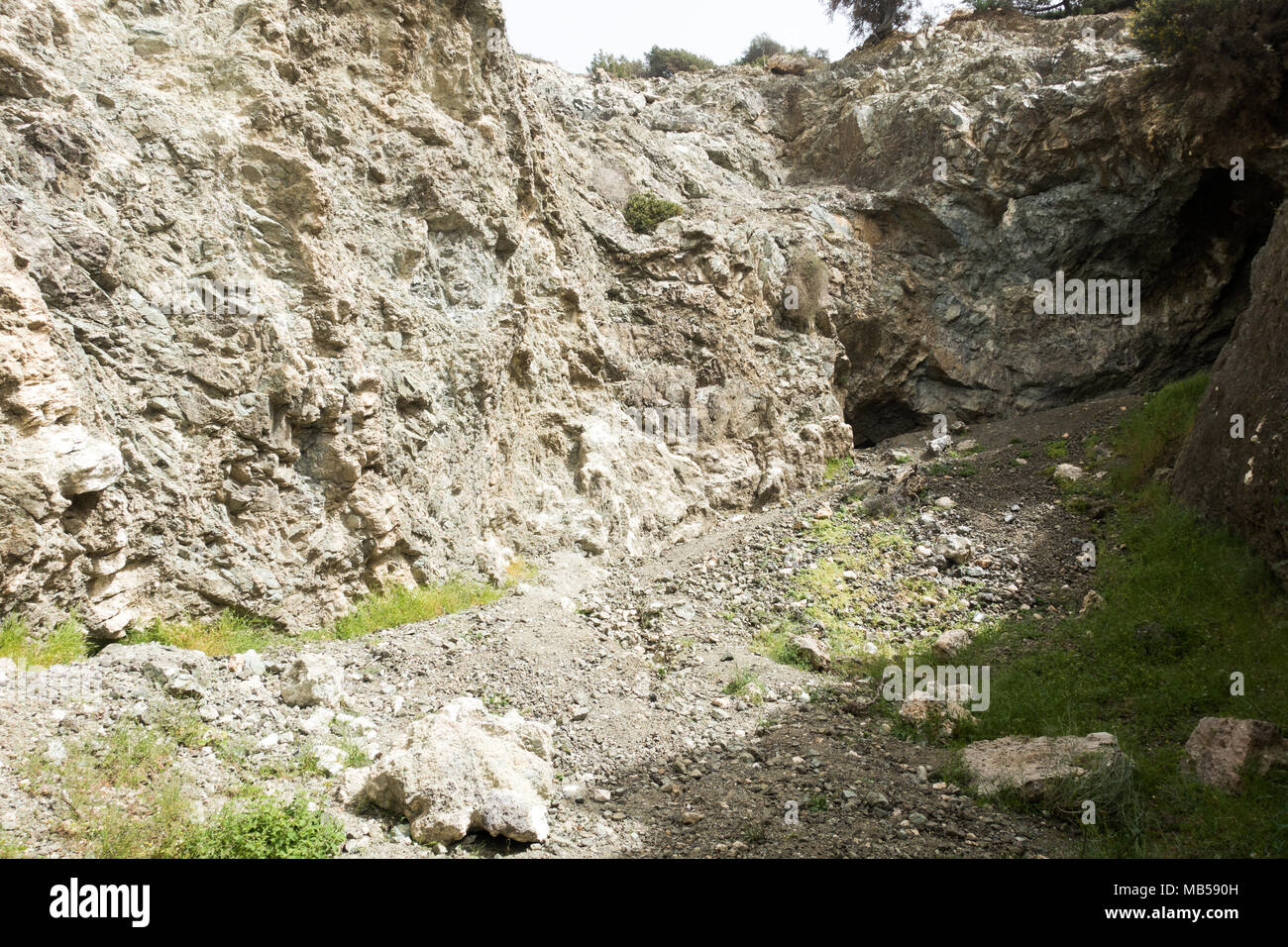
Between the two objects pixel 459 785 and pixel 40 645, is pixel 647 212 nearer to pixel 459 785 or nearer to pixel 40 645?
pixel 40 645

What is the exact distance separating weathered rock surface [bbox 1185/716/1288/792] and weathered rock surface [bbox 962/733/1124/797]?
0.60m

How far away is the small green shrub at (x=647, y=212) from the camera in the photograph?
15.8 metres

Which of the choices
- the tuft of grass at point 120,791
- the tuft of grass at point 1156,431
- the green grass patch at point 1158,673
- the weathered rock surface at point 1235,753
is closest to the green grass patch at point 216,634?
the tuft of grass at point 120,791

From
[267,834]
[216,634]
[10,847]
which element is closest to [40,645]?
[216,634]

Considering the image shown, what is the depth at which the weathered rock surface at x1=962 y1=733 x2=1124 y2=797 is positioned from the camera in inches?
237

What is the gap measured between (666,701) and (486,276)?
6.88 metres

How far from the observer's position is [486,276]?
38.1 ft

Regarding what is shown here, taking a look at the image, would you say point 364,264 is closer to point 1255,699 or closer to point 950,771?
point 950,771

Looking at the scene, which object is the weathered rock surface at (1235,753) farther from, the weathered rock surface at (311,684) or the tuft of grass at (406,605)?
the tuft of grass at (406,605)

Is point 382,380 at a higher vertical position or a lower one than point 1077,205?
lower

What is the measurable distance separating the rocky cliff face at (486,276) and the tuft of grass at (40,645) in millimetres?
205

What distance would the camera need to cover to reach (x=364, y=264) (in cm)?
1009

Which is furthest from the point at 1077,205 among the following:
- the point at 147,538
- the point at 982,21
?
the point at 147,538

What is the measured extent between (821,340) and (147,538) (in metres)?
13.1
